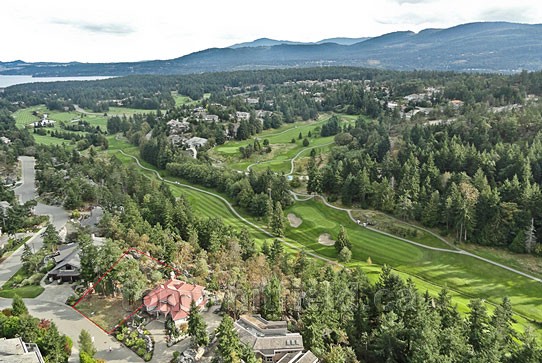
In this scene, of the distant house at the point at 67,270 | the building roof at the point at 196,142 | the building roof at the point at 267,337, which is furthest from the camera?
the building roof at the point at 196,142

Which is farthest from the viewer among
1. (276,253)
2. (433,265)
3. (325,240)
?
(325,240)

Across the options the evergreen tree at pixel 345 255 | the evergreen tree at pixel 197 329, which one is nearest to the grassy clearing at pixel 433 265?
the evergreen tree at pixel 345 255

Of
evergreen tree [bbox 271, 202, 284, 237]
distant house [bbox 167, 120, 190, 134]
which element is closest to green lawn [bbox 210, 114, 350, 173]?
distant house [bbox 167, 120, 190, 134]

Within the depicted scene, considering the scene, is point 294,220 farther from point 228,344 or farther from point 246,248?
point 228,344

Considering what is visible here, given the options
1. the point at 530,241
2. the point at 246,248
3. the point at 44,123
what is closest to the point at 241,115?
the point at 44,123

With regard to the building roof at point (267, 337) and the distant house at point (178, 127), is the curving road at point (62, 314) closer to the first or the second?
the building roof at point (267, 337)
